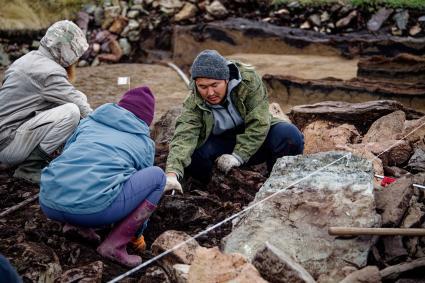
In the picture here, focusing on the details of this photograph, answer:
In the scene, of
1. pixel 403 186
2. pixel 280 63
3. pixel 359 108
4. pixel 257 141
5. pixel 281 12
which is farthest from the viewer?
pixel 281 12

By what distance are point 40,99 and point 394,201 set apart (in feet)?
9.25

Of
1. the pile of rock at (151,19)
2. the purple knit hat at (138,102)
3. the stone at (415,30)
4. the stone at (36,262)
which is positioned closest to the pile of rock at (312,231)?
the stone at (36,262)

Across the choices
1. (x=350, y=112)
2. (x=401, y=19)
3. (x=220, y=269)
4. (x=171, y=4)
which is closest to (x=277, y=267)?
(x=220, y=269)

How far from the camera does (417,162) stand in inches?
182

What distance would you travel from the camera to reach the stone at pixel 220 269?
2.88 metres

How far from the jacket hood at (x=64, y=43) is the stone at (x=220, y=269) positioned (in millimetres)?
2286

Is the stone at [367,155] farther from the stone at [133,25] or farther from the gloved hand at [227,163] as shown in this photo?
the stone at [133,25]

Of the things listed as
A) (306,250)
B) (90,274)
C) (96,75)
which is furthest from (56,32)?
(96,75)

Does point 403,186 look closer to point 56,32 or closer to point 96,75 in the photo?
point 56,32

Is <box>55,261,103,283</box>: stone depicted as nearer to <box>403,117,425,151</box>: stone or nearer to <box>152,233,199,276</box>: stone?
<box>152,233,199,276</box>: stone

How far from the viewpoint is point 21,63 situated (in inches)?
181

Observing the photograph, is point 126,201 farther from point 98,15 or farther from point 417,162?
point 98,15

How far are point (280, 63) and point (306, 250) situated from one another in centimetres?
645

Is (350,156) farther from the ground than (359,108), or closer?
farther from the ground
